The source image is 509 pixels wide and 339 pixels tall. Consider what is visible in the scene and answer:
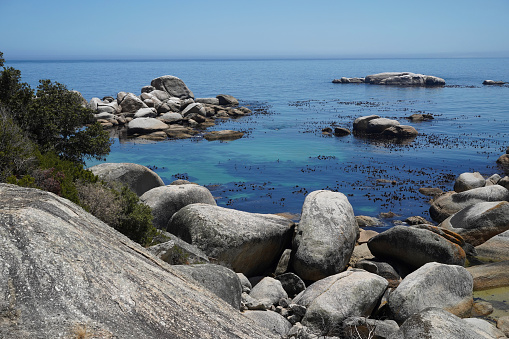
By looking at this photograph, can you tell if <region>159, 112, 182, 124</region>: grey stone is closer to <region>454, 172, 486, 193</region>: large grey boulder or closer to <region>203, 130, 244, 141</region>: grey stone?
<region>203, 130, 244, 141</region>: grey stone

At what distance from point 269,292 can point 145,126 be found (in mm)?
38730

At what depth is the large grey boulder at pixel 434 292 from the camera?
1383 centimetres

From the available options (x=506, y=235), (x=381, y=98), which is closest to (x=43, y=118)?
(x=506, y=235)

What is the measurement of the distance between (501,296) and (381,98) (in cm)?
7275

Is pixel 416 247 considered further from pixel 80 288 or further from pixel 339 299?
pixel 80 288

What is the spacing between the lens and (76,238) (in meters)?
6.62

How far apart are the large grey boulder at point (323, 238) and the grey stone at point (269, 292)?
6.27ft

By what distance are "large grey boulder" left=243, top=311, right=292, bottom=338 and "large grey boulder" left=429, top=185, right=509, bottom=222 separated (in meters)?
15.3

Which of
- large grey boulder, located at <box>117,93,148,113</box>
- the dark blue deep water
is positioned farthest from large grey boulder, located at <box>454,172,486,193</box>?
large grey boulder, located at <box>117,93,148,113</box>

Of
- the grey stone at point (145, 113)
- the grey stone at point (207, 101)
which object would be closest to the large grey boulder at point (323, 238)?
the grey stone at point (145, 113)

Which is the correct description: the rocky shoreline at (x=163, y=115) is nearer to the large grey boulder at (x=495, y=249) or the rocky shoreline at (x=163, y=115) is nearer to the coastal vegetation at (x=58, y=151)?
the coastal vegetation at (x=58, y=151)

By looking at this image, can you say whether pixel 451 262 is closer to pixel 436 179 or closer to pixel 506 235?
pixel 506 235

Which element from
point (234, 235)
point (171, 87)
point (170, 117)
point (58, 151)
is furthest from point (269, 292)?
point (171, 87)

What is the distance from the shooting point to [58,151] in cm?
1981
